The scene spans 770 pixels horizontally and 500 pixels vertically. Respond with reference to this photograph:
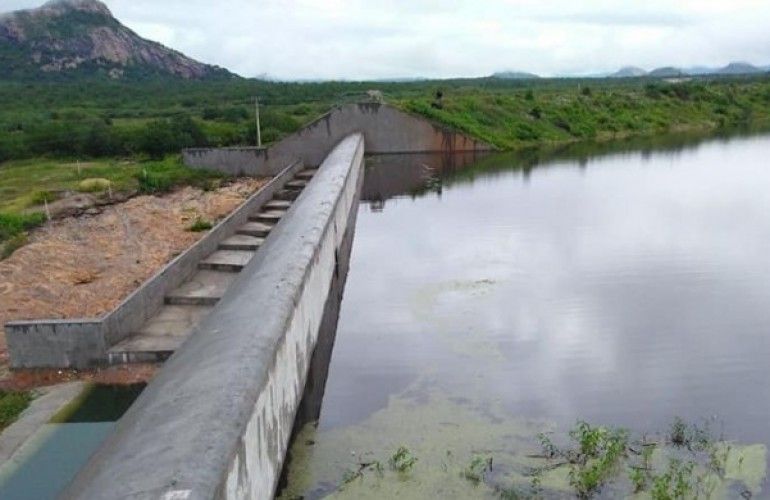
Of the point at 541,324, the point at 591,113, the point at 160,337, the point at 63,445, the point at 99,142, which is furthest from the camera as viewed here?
the point at 591,113

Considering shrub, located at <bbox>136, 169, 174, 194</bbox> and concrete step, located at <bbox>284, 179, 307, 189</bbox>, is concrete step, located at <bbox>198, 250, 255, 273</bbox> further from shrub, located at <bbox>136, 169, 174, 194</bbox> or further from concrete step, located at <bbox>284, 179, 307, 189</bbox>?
concrete step, located at <bbox>284, 179, 307, 189</bbox>

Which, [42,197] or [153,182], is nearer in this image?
[42,197]

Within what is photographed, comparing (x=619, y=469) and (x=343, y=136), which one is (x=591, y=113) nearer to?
(x=343, y=136)

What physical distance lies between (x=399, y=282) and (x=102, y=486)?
682 cm

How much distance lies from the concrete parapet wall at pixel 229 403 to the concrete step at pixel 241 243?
3.55 metres

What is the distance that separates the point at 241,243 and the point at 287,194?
580 centimetres

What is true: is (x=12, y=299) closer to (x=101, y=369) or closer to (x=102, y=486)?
(x=101, y=369)

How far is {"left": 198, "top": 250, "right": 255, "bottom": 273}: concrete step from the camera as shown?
10258 millimetres

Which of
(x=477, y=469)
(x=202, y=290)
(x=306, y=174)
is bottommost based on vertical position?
(x=477, y=469)

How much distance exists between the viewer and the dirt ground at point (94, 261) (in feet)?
27.2

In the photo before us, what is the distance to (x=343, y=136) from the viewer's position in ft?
72.6

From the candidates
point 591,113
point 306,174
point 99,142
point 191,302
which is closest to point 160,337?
point 191,302

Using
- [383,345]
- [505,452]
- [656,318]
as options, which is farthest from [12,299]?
[656,318]

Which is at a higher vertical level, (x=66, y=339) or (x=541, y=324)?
(x=66, y=339)
